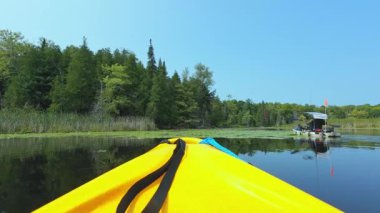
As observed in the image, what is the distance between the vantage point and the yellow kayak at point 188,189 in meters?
1.80

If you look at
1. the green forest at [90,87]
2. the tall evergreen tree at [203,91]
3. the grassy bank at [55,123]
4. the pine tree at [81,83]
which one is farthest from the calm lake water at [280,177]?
the tall evergreen tree at [203,91]

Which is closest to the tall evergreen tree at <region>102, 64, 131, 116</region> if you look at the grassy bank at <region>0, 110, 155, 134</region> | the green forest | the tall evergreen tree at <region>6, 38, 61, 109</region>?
the green forest

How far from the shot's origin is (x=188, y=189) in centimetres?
195

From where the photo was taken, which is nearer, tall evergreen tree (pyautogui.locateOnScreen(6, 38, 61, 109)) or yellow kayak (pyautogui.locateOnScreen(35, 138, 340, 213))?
yellow kayak (pyautogui.locateOnScreen(35, 138, 340, 213))

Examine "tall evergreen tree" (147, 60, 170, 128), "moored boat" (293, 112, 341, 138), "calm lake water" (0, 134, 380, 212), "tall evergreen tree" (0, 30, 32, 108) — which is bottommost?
"calm lake water" (0, 134, 380, 212)

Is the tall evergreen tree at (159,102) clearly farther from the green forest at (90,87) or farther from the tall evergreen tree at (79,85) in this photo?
the tall evergreen tree at (79,85)

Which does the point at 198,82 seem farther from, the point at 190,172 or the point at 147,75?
the point at 190,172

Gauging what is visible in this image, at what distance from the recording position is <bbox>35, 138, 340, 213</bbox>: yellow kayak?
180 centimetres

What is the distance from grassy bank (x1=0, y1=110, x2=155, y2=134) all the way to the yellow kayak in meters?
31.4

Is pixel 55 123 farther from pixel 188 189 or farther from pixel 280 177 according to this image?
pixel 188 189

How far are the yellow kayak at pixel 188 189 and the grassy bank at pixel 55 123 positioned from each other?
3144 centimetres

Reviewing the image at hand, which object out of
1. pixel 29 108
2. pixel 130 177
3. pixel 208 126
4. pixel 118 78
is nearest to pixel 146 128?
pixel 118 78

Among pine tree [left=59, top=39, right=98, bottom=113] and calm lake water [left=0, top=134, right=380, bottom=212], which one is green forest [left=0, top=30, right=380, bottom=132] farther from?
calm lake water [left=0, top=134, right=380, bottom=212]

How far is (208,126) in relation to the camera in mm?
66938
